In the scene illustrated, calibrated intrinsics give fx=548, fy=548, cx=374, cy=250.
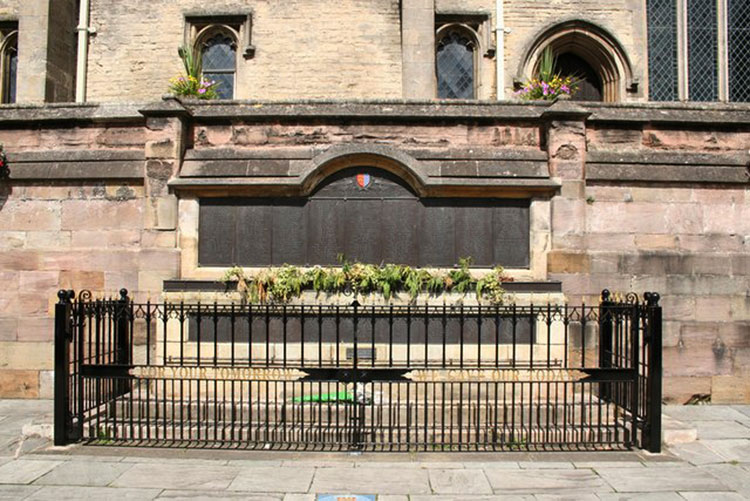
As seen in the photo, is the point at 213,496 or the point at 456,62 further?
the point at 456,62

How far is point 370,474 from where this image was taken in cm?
567

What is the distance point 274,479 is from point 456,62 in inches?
497

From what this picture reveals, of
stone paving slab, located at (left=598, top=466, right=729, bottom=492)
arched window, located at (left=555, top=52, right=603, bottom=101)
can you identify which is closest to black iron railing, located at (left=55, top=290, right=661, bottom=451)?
stone paving slab, located at (left=598, top=466, right=729, bottom=492)

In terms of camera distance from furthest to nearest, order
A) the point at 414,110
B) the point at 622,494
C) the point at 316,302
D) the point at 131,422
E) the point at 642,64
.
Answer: the point at 642,64, the point at 414,110, the point at 316,302, the point at 131,422, the point at 622,494

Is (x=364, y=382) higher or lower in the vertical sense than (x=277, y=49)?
lower

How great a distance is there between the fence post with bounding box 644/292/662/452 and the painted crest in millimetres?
4215

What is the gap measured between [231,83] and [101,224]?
24.6 feet

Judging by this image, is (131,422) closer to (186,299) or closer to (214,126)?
(186,299)

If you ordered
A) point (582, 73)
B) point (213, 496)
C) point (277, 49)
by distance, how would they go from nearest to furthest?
point (213, 496) → point (277, 49) → point (582, 73)

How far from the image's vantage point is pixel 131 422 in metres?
6.56

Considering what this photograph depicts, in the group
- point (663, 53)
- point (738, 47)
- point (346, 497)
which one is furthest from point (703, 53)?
point (346, 497)

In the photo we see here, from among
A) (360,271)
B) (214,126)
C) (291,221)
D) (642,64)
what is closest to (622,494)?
(360,271)

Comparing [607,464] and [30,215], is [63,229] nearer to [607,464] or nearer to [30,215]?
[30,215]

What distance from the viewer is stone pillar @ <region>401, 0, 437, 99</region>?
13.2 metres
